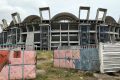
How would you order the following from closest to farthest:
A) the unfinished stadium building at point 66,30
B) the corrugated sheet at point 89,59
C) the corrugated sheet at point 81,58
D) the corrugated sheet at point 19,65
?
the corrugated sheet at point 19,65 → the corrugated sheet at point 89,59 → the corrugated sheet at point 81,58 → the unfinished stadium building at point 66,30

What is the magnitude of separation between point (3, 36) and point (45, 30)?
31705 mm

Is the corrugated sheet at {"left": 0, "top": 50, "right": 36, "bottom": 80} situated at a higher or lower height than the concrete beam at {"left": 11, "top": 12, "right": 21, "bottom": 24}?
lower

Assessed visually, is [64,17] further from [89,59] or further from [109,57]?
[109,57]

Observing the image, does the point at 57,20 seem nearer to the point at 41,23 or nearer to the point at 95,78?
the point at 41,23

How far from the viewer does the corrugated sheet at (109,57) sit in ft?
78.2

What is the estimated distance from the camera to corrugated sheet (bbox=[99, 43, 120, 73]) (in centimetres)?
2384

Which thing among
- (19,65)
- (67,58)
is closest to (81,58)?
(67,58)

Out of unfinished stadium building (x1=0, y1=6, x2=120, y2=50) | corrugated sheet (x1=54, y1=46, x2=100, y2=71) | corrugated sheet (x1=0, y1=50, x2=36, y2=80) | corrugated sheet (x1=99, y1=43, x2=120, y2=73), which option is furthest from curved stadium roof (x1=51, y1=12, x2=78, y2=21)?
corrugated sheet (x1=0, y1=50, x2=36, y2=80)

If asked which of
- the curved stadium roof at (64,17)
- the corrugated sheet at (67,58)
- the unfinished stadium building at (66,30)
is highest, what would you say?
the curved stadium roof at (64,17)

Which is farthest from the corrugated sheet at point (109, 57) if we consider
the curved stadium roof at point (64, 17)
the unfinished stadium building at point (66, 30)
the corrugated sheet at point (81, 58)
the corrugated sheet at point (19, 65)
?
the curved stadium roof at point (64, 17)

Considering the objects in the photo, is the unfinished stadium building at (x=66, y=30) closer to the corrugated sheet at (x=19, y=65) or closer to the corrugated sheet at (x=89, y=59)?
the corrugated sheet at (x=89, y=59)

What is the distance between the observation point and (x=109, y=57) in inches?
950

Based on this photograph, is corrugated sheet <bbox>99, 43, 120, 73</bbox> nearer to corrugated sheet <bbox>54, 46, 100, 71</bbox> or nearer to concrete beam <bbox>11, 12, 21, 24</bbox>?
corrugated sheet <bbox>54, 46, 100, 71</bbox>

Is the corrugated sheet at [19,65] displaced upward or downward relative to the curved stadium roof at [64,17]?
downward
